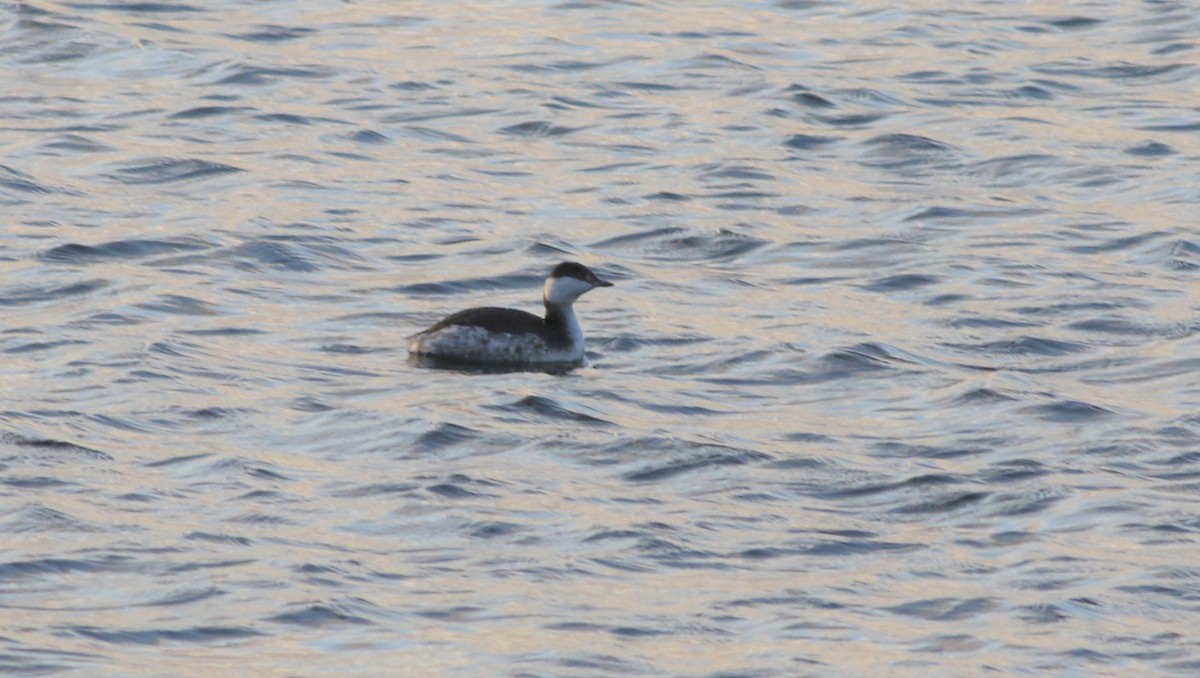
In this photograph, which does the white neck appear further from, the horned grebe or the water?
the water

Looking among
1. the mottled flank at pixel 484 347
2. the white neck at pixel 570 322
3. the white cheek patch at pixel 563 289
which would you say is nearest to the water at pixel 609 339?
the mottled flank at pixel 484 347

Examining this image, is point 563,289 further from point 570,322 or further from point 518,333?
point 518,333

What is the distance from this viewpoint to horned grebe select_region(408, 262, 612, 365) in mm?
14320

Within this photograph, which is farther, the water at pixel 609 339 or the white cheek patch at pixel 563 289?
the white cheek patch at pixel 563 289

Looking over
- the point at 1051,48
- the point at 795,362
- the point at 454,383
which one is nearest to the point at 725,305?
the point at 795,362

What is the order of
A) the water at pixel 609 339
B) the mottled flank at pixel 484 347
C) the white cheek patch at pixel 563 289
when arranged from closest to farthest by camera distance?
the water at pixel 609 339
the mottled flank at pixel 484 347
the white cheek patch at pixel 563 289

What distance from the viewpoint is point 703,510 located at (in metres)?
11.2

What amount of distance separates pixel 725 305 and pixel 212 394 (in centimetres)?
409

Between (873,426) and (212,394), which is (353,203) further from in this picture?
(873,426)

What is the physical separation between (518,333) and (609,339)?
1.02 m

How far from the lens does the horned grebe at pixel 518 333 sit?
47.0ft

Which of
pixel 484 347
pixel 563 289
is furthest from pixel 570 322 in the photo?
pixel 484 347

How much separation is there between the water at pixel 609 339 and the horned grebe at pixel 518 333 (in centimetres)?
24

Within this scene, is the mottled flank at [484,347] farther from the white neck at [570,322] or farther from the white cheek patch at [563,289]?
the white cheek patch at [563,289]
